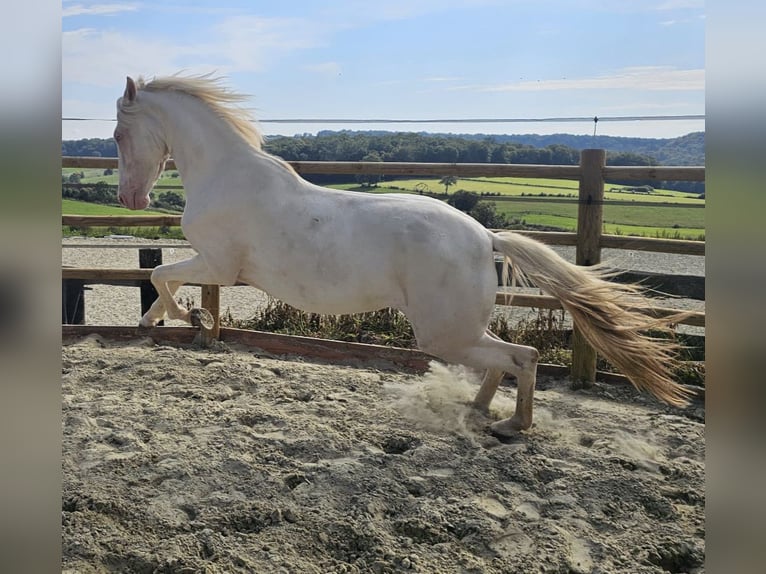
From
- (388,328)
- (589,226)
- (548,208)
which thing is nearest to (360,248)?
(589,226)

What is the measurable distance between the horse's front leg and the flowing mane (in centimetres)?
74

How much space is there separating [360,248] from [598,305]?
1.27 meters

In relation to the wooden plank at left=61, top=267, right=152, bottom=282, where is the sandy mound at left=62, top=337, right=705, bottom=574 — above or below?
below

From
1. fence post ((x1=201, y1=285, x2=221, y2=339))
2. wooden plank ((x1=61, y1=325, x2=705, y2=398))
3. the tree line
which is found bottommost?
wooden plank ((x1=61, y1=325, x2=705, y2=398))

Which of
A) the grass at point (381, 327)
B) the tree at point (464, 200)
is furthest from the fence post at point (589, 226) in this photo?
the tree at point (464, 200)

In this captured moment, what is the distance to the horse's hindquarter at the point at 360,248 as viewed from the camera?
3.51 meters

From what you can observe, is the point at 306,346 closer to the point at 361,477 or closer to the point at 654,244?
the point at 361,477

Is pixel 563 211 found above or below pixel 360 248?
above

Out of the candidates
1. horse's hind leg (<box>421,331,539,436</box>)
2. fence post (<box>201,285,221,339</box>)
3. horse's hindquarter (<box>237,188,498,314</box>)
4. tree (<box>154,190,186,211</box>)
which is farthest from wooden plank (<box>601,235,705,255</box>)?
tree (<box>154,190,186,211</box>)

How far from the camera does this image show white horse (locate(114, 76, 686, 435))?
3.52 metres

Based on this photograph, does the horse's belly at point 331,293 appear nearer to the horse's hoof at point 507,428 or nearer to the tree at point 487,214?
the horse's hoof at point 507,428

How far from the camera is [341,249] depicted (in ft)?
11.5

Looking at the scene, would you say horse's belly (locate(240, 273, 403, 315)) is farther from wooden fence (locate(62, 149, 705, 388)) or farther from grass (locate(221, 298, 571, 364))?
grass (locate(221, 298, 571, 364))
